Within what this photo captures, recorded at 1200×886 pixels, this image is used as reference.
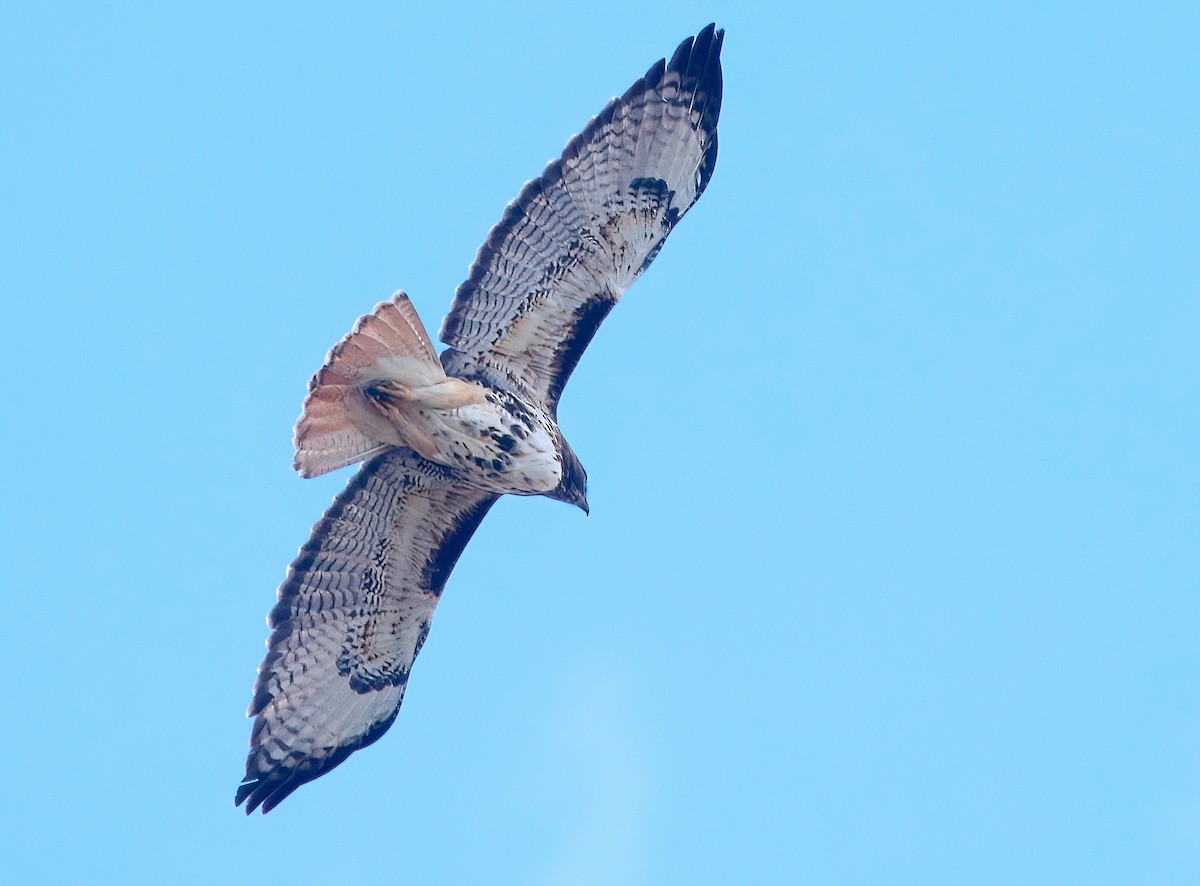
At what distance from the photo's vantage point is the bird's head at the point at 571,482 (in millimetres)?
10367

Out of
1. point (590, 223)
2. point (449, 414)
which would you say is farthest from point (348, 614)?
point (590, 223)

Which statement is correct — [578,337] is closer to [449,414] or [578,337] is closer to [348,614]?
[449,414]

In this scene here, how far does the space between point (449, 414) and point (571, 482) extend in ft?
2.87

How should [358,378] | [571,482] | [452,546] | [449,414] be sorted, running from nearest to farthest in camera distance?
[358,378]
[449,414]
[571,482]
[452,546]

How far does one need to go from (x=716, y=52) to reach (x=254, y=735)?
4878mm

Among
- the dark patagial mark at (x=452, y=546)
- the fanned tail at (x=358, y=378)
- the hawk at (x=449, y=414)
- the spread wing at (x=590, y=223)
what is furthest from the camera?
the dark patagial mark at (x=452, y=546)

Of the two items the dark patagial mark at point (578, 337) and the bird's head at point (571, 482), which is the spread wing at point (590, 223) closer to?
the dark patagial mark at point (578, 337)

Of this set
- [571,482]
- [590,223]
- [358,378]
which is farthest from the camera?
[571,482]

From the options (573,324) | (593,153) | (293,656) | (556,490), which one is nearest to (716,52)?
(593,153)

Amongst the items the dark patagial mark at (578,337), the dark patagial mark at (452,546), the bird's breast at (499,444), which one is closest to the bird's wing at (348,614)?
the dark patagial mark at (452,546)

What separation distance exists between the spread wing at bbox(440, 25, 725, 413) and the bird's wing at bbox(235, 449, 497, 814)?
882mm

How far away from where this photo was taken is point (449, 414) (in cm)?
1005

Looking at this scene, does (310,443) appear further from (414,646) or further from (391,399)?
(414,646)

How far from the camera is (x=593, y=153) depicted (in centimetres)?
1025
